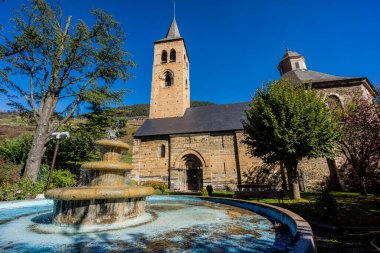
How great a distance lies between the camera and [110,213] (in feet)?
14.4

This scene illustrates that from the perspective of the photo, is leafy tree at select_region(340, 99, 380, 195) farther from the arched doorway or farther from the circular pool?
the circular pool

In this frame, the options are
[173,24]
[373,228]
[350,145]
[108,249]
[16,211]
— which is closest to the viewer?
[108,249]

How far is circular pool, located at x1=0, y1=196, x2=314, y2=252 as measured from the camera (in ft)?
9.59

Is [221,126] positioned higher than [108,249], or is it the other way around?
[221,126]

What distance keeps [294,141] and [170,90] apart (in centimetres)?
1759

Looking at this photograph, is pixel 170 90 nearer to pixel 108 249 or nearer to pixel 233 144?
pixel 233 144

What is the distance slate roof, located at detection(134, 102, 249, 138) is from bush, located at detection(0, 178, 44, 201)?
11.6 m

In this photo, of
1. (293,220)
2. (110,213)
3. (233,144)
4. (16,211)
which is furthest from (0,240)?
(233,144)

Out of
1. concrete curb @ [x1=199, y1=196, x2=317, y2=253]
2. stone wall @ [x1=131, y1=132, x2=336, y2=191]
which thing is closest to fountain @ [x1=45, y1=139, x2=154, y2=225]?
concrete curb @ [x1=199, y1=196, x2=317, y2=253]

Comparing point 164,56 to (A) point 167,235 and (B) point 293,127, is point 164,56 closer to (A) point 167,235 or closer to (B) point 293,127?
(B) point 293,127

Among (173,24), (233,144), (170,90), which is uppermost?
(173,24)

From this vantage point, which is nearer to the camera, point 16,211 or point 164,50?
point 16,211

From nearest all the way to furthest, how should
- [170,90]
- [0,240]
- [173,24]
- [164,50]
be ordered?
Result: [0,240], [170,90], [164,50], [173,24]

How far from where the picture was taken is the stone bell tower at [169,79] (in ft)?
79.0
